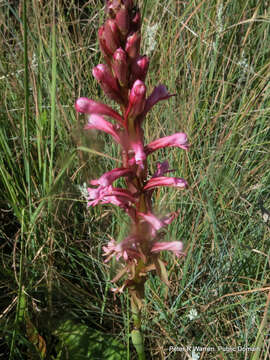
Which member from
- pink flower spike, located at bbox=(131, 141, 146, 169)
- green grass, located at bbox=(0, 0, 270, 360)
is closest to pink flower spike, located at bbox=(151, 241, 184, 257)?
pink flower spike, located at bbox=(131, 141, 146, 169)

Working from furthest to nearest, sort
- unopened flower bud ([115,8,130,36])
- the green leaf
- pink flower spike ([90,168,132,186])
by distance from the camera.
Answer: the green leaf
pink flower spike ([90,168,132,186])
unopened flower bud ([115,8,130,36])

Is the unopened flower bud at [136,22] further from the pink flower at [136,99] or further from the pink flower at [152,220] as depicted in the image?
the pink flower at [152,220]

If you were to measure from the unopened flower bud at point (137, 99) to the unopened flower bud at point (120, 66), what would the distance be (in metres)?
0.05

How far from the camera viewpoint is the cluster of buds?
1030mm

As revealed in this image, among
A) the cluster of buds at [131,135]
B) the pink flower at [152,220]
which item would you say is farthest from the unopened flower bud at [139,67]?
the pink flower at [152,220]

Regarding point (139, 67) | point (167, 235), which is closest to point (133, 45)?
point (139, 67)

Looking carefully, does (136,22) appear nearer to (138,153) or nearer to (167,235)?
(138,153)

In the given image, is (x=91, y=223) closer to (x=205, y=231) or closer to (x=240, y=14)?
(x=205, y=231)

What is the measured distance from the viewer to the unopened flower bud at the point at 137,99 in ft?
3.33

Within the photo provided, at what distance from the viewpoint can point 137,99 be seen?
3.37 feet

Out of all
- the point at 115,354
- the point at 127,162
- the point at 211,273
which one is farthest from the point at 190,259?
the point at 127,162

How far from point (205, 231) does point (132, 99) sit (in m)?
1.03

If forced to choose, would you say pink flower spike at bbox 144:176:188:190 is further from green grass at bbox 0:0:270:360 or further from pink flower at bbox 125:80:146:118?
green grass at bbox 0:0:270:360

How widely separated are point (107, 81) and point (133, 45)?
0.12m
